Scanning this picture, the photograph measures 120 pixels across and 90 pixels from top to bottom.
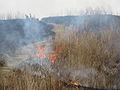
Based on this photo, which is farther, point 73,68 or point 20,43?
point 20,43

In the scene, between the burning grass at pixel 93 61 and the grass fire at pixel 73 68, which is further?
the burning grass at pixel 93 61

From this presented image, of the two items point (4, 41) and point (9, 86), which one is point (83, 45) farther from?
point (4, 41)

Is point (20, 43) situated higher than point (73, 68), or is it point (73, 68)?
point (20, 43)

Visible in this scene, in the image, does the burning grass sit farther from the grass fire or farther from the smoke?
the smoke

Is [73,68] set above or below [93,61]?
below

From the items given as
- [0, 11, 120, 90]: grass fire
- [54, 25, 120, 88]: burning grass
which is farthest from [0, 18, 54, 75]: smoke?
[54, 25, 120, 88]: burning grass

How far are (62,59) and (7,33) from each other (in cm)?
732

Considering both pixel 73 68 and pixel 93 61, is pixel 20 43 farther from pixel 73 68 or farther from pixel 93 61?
pixel 93 61

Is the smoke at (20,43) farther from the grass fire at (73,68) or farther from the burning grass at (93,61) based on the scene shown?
the burning grass at (93,61)

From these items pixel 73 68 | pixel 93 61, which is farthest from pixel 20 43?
pixel 93 61

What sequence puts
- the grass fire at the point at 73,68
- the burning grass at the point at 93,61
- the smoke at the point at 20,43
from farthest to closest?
the smoke at the point at 20,43 < the burning grass at the point at 93,61 < the grass fire at the point at 73,68

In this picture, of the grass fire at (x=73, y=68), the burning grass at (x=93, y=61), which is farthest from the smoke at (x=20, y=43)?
the burning grass at (x=93, y=61)

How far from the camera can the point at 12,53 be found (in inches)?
302

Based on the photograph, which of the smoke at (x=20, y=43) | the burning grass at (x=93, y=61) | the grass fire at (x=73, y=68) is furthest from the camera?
the smoke at (x=20, y=43)
